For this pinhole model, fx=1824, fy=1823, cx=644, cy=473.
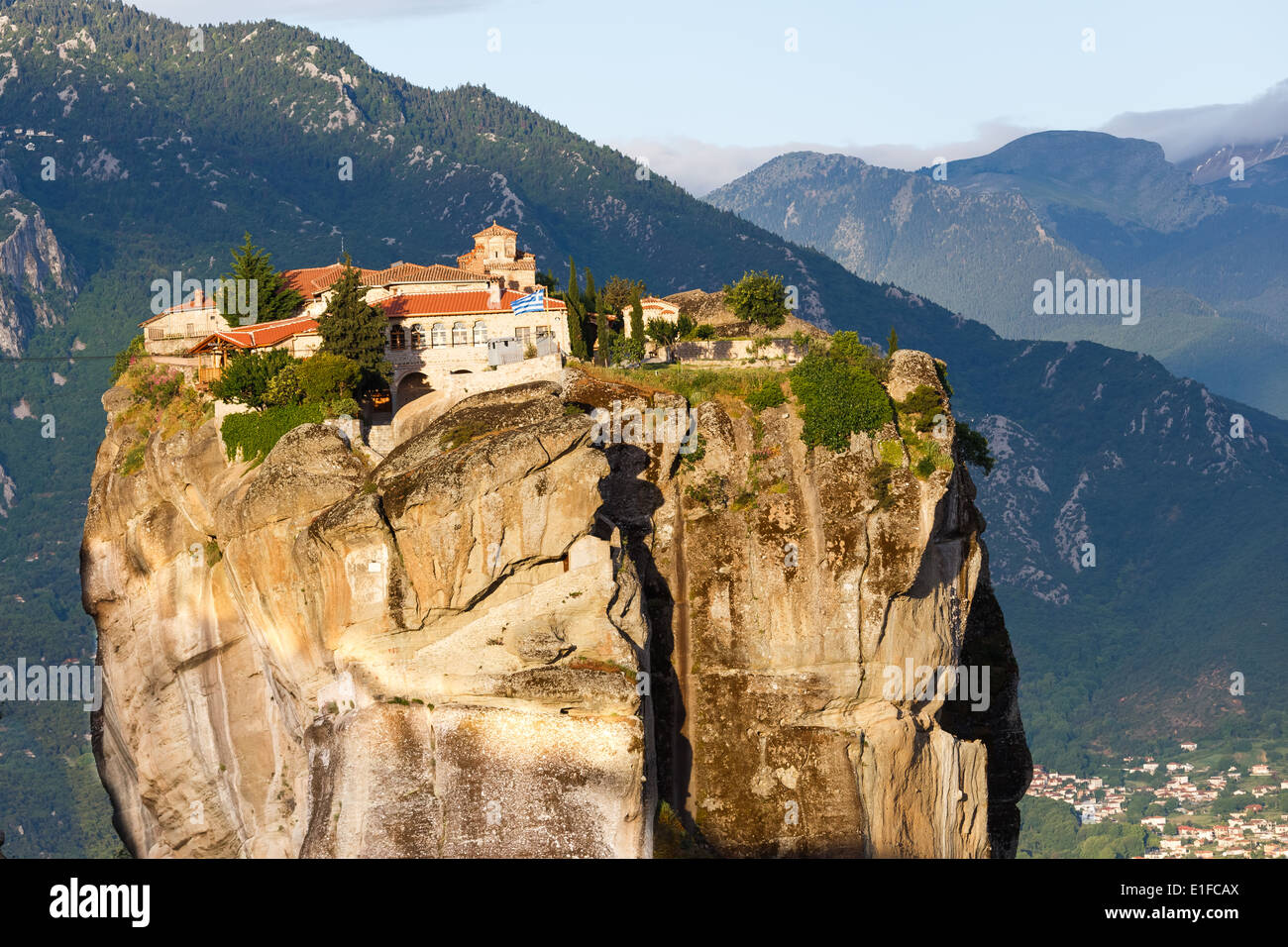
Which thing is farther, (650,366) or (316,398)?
(650,366)

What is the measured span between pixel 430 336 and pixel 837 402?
1840 centimetres

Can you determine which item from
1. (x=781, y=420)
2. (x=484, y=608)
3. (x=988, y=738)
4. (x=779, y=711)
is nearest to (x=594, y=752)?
(x=484, y=608)

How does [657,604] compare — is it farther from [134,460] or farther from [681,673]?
[134,460]

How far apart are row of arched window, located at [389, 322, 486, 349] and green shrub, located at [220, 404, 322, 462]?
29.0ft

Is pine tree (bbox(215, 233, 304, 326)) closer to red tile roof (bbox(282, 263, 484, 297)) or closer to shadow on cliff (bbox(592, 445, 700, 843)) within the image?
red tile roof (bbox(282, 263, 484, 297))

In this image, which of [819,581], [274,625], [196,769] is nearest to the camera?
[274,625]

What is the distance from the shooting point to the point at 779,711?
68500 millimetres

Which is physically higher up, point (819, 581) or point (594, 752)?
point (819, 581)

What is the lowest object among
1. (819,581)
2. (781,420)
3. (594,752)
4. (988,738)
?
(988,738)

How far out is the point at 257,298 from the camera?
263 feet

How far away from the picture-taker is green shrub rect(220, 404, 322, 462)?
68.9 metres

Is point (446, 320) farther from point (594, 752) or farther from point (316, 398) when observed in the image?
point (594, 752)
